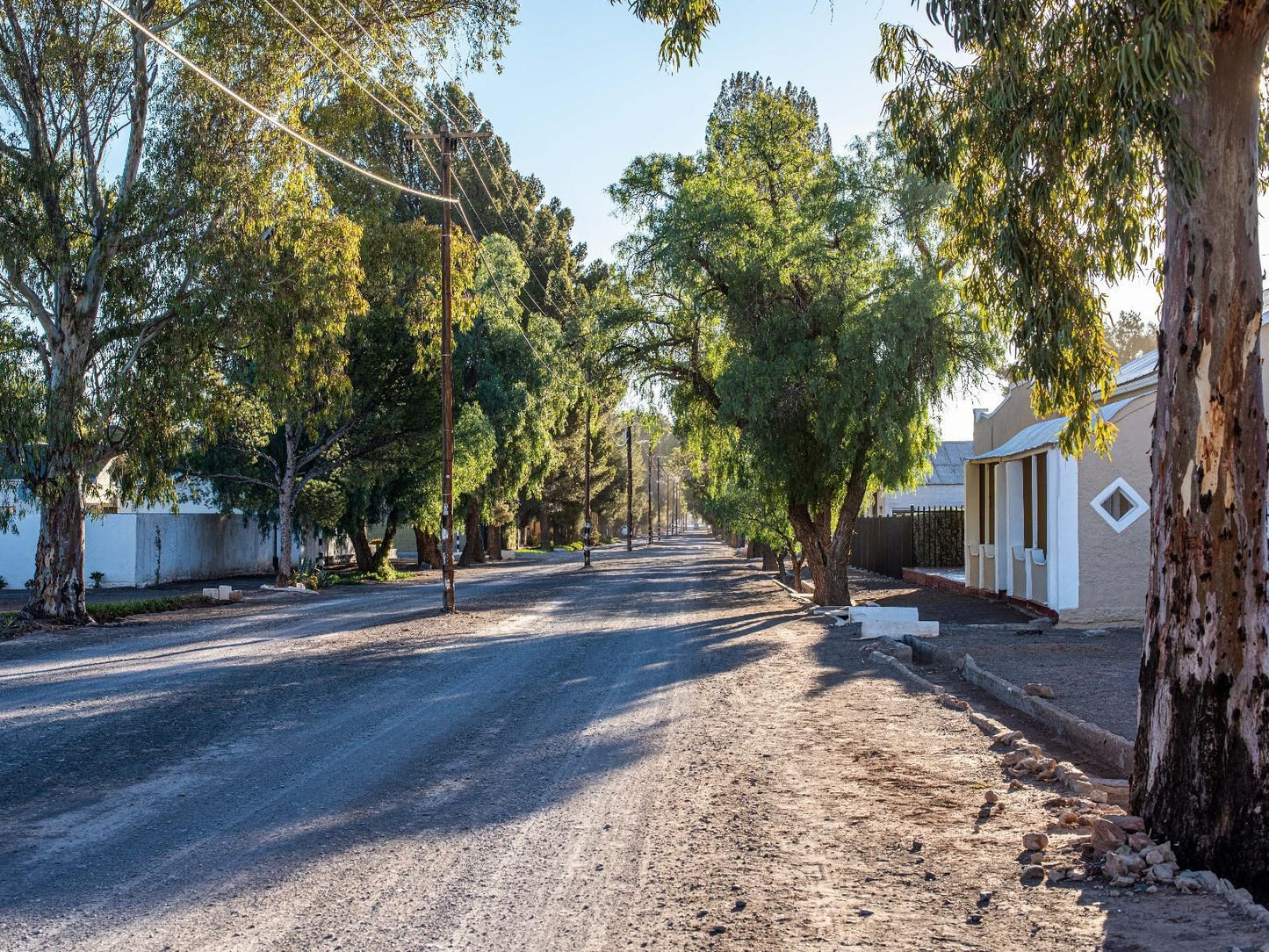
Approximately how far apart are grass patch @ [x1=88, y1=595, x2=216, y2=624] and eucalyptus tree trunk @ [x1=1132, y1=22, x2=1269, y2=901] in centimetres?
1942

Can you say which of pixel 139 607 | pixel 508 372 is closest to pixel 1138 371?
pixel 139 607

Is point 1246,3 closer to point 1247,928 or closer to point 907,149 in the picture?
point 907,149

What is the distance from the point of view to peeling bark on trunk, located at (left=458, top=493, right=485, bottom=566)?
48.5 metres

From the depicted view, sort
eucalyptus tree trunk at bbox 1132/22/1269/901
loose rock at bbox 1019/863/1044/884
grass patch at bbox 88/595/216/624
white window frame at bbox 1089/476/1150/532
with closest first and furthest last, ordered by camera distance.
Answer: loose rock at bbox 1019/863/1044/884 → eucalyptus tree trunk at bbox 1132/22/1269/901 → white window frame at bbox 1089/476/1150/532 → grass patch at bbox 88/595/216/624

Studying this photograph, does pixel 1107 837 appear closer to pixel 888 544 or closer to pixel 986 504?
pixel 986 504

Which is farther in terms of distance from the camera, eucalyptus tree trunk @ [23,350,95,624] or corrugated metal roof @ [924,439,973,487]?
corrugated metal roof @ [924,439,973,487]

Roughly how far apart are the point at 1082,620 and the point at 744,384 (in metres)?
7.38

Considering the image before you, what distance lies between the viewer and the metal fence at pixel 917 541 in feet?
125

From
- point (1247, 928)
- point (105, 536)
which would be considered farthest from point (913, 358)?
point (105, 536)

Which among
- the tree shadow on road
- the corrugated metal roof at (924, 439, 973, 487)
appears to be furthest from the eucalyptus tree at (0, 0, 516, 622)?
the corrugated metal roof at (924, 439, 973, 487)

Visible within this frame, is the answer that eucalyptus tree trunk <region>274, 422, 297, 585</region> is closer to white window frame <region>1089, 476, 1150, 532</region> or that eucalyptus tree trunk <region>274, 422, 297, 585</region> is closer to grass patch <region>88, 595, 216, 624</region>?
grass patch <region>88, 595, 216, 624</region>

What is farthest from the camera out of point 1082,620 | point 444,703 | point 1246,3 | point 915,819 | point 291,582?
point 291,582

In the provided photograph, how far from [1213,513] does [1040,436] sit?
15.7m

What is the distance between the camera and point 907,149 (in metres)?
9.42
